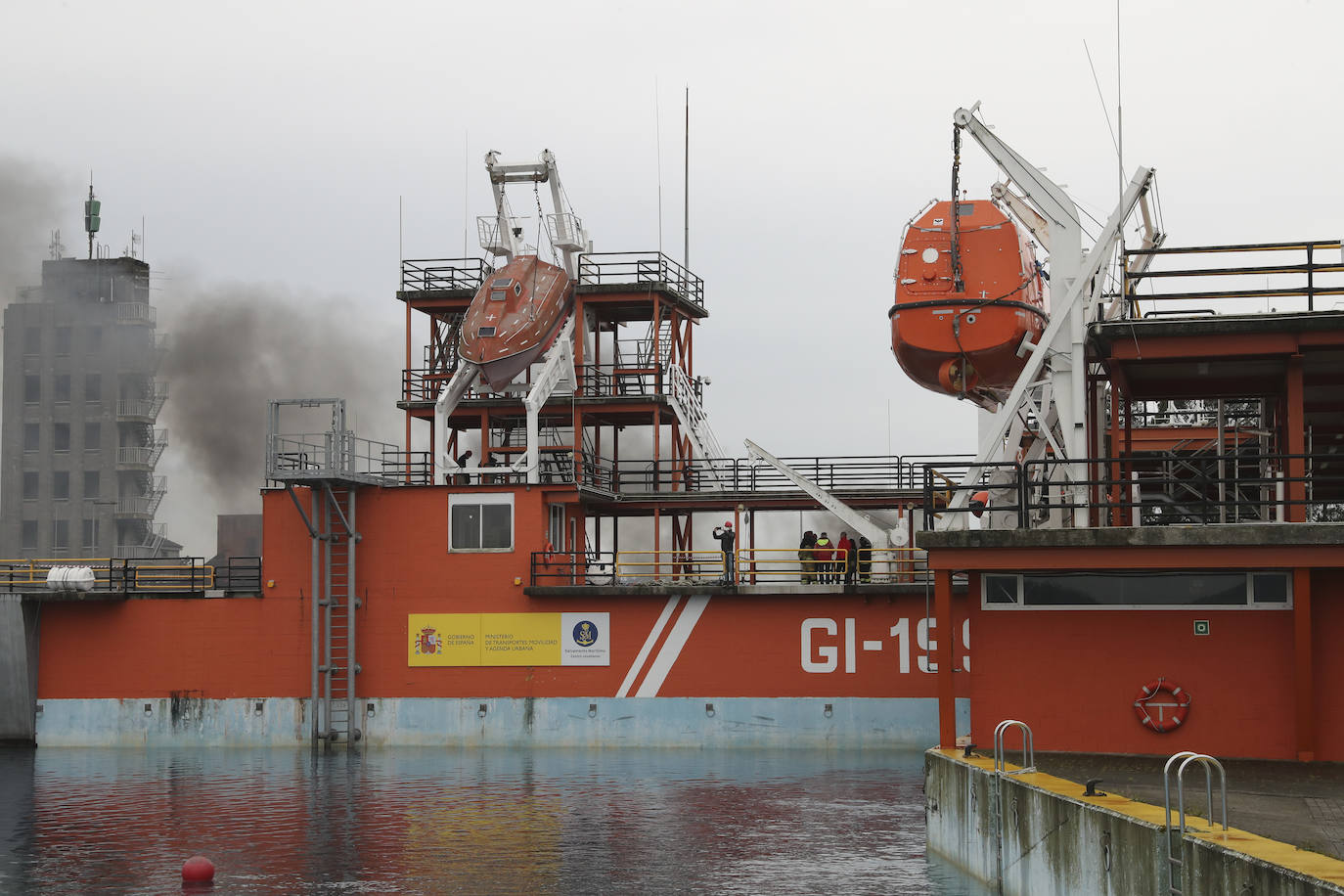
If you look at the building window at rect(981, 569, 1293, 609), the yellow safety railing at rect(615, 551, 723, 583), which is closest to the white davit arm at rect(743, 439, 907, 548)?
the yellow safety railing at rect(615, 551, 723, 583)

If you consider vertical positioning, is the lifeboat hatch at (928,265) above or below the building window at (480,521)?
above

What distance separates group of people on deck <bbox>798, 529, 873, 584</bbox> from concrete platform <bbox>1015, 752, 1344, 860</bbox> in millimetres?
14874

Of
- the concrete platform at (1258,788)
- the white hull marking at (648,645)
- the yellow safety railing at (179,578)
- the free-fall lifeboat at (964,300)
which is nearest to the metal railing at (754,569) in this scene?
the white hull marking at (648,645)

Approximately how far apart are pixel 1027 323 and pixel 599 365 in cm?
1863

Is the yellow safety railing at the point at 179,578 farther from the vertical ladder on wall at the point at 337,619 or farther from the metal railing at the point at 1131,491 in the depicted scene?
the metal railing at the point at 1131,491

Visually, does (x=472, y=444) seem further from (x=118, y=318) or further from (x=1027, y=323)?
(x=118, y=318)

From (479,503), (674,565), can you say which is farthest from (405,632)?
(674,565)

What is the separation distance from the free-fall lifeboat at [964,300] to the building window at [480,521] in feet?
38.3

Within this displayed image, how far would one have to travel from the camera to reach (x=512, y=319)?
44.9 meters

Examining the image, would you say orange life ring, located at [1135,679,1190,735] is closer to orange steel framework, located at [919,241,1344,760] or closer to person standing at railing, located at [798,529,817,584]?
orange steel framework, located at [919,241,1344,760]

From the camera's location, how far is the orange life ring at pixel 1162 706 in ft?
73.8

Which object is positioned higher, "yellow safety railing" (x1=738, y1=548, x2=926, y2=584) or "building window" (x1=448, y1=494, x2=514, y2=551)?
"building window" (x1=448, y1=494, x2=514, y2=551)

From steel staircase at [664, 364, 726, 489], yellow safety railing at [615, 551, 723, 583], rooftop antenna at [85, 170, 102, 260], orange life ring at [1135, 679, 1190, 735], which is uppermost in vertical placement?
rooftop antenna at [85, 170, 102, 260]

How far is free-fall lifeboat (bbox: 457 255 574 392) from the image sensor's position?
4466 centimetres
